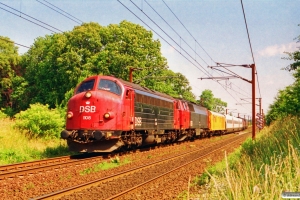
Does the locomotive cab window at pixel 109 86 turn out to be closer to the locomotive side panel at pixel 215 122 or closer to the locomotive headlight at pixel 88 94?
the locomotive headlight at pixel 88 94

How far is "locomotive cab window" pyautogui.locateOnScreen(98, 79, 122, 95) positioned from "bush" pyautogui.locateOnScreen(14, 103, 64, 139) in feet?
16.5

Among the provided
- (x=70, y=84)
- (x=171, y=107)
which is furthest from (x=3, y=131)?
(x=70, y=84)

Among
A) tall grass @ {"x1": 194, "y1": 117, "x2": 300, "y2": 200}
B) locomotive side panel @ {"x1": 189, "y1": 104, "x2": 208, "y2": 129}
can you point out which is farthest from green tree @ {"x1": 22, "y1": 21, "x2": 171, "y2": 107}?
tall grass @ {"x1": 194, "y1": 117, "x2": 300, "y2": 200}

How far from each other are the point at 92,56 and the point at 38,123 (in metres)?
23.5

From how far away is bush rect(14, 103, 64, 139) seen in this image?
20453 mm

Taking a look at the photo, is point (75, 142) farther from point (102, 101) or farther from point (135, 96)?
point (135, 96)

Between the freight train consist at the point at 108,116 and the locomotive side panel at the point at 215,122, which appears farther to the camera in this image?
the locomotive side panel at the point at 215,122

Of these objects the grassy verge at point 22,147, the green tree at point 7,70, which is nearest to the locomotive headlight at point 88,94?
the grassy verge at point 22,147

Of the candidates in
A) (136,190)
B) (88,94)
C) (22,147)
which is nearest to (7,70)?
(22,147)

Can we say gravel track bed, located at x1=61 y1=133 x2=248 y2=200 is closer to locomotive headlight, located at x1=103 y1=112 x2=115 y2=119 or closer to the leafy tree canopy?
locomotive headlight, located at x1=103 y1=112 x2=115 y2=119

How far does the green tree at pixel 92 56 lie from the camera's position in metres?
43.2

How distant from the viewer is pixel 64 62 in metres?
44.2

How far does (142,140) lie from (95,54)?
25101 millimetres

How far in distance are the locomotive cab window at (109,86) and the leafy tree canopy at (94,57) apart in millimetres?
23457
